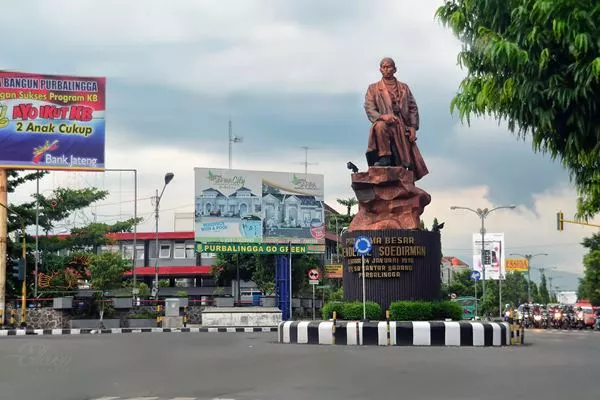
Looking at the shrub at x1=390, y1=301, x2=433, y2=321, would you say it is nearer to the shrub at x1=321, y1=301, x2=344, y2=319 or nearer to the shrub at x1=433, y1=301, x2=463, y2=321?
the shrub at x1=433, y1=301, x2=463, y2=321

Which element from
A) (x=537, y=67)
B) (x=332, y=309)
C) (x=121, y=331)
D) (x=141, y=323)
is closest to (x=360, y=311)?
(x=332, y=309)

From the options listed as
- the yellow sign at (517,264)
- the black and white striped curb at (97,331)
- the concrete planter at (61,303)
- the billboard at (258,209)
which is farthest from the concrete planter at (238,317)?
the yellow sign at (517,264)

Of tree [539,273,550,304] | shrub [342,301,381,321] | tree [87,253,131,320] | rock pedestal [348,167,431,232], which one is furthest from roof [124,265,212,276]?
tree [539,273,550,304]

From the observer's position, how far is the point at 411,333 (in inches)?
811

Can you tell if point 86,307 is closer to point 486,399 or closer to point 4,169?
point 4,169

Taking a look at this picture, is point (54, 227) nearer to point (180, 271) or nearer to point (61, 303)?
point (61, 303)

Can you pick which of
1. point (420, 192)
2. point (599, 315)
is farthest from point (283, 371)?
point (599, 315)

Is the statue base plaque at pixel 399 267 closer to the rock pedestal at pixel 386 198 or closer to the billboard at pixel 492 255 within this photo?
the rock pedestal at pixel 386 198

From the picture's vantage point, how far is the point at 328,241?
78250 millimetres

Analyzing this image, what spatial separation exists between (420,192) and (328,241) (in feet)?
172

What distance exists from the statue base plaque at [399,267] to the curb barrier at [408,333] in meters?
3.05

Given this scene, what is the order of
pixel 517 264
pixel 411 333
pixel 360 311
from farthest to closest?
pixel 517 264, pixel 360 311, pixel 411 333

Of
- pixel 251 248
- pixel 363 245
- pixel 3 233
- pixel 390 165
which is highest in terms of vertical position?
pixel 390 165

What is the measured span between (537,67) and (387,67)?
2030cm
